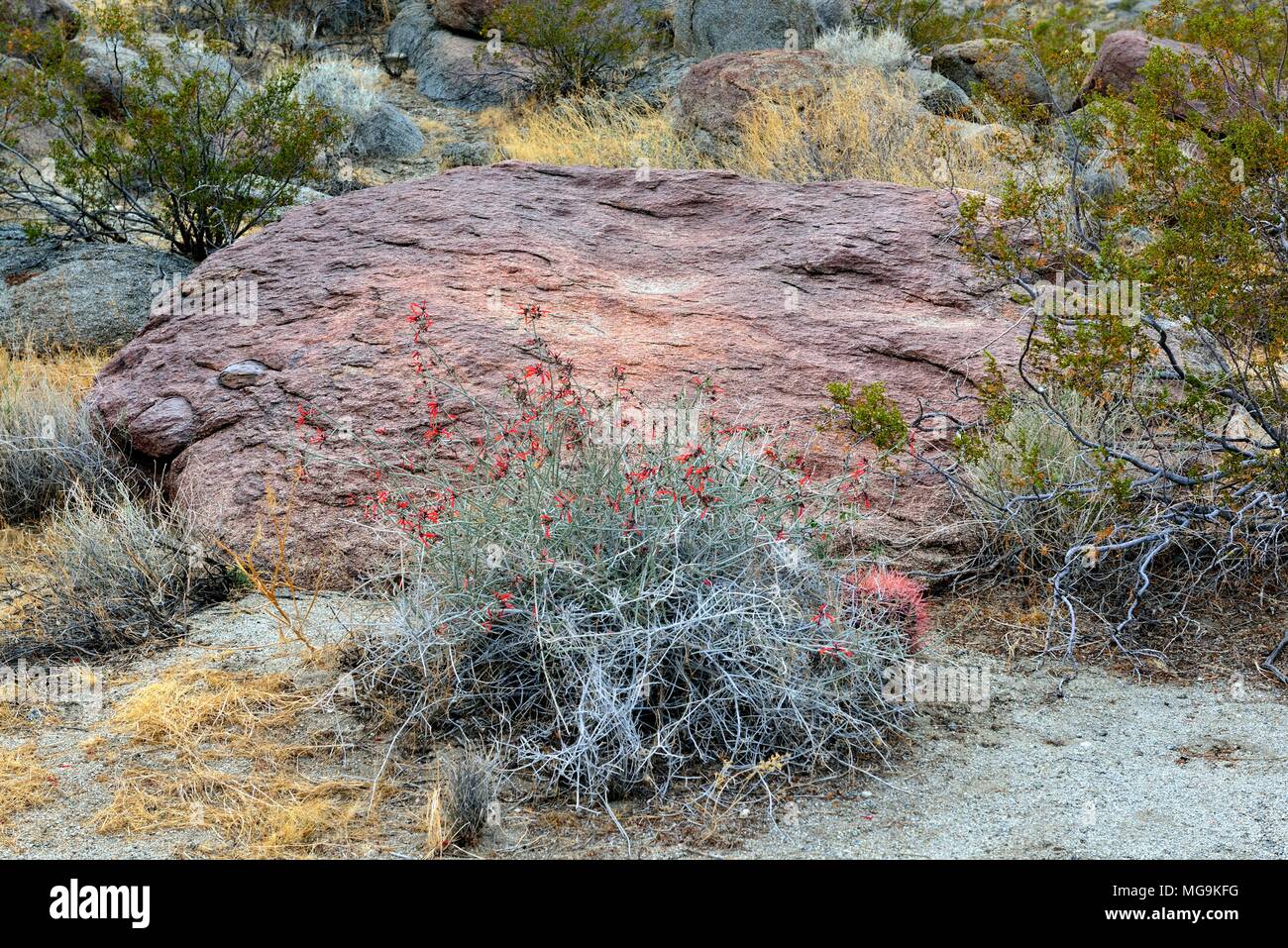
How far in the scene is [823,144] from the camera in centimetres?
970

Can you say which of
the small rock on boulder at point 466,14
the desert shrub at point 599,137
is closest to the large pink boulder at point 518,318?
the desert shrub at point 599,137

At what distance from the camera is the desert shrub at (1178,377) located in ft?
15.1

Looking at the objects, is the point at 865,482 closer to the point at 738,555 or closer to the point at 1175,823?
the point at 738,555

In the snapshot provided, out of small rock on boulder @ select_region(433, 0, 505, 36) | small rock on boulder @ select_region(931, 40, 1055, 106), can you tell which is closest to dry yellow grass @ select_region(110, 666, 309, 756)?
small rock on boulder @ select_region(931, 40, 1055, 106)

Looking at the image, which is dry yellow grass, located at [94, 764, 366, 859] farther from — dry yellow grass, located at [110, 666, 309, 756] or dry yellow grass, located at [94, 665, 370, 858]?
dry yellow grass, located at [110, 666, 309, 756]

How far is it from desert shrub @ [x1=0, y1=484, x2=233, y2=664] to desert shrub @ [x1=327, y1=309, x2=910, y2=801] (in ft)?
3.43

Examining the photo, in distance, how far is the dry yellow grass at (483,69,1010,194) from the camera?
9.27 metres

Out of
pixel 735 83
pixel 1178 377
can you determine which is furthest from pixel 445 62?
pixel 1178 377

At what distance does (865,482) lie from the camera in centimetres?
508

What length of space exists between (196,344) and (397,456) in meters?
1.59

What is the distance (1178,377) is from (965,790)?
225 centimetres

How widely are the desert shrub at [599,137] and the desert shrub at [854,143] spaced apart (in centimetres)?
60

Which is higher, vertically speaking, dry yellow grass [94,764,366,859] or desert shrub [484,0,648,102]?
desert shrub [484,0,648,102]

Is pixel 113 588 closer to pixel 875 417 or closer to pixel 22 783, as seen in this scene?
pixel 22 783
